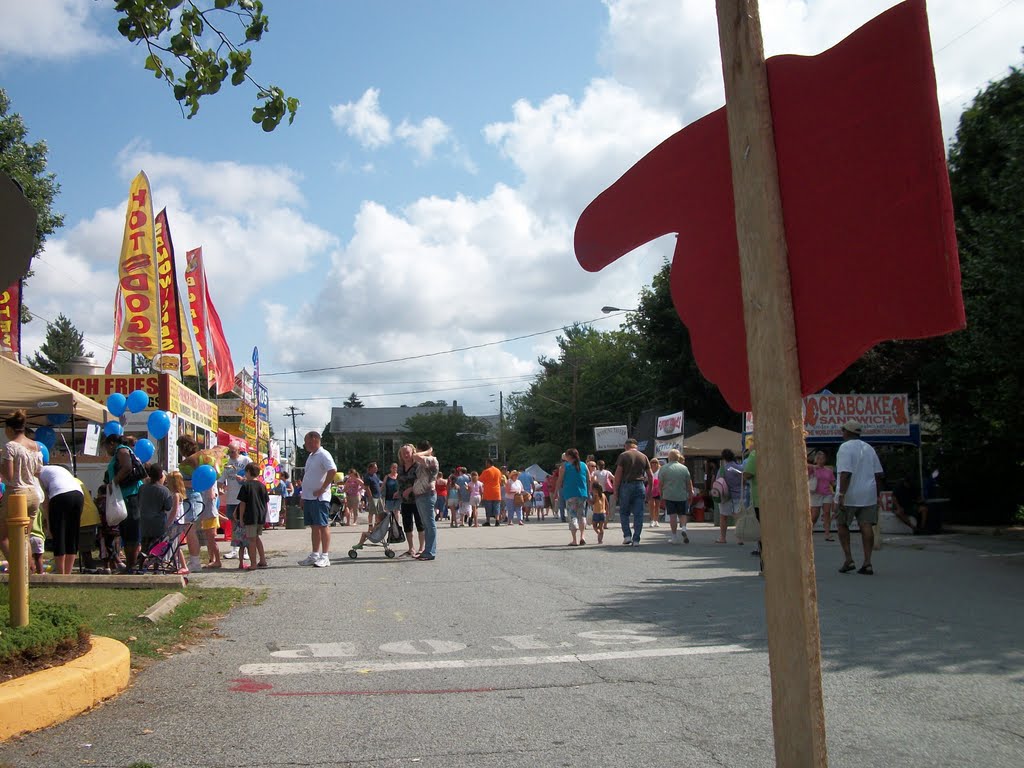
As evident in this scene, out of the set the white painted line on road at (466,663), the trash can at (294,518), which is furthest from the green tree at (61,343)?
the white painted line on road at (466,663)

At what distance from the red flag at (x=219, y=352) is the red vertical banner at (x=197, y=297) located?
0.71ft

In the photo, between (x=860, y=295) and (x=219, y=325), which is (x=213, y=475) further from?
(x=219, y=325)

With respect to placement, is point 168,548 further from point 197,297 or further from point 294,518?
point 294,518

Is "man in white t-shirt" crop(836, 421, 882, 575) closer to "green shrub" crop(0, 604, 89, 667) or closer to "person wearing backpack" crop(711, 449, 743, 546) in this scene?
"person wearing backpack" crop(711, 449, 743, 546)

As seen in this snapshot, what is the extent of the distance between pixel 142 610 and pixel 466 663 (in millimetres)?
3293

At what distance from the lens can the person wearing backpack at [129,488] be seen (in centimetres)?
1095

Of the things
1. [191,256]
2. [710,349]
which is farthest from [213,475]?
[191,256]

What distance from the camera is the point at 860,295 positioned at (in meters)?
2.12

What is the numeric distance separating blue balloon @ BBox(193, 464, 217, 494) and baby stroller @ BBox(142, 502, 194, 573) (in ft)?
1.74

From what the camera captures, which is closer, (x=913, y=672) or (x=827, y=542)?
(x=913, y=672)

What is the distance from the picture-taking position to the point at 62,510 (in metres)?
9.85

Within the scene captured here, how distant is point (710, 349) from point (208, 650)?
5554mm

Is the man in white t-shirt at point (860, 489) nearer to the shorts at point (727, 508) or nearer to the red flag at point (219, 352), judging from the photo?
the shorts at point (727, 508)

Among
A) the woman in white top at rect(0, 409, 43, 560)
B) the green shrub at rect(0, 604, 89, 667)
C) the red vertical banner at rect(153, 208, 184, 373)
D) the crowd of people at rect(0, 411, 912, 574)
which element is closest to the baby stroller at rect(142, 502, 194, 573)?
the crowd of people at rect(0, 411, 912, 574)
